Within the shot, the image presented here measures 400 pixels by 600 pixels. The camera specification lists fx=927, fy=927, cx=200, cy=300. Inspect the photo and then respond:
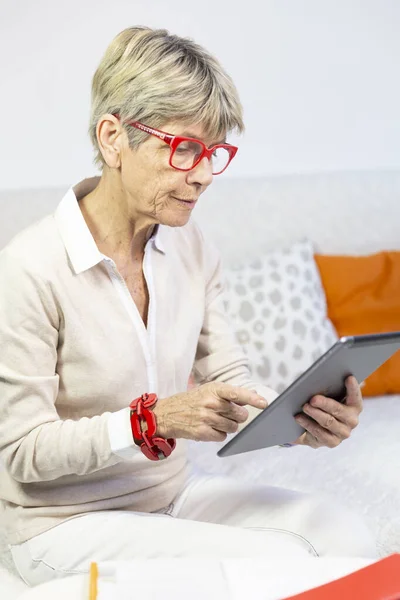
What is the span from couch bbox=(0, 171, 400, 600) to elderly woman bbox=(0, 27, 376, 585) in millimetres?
349

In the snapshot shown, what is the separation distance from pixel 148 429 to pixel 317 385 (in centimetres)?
26

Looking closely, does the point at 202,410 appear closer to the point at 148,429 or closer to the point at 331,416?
the point at 148,429

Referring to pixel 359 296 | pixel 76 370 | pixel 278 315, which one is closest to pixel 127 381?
pixel 76 370

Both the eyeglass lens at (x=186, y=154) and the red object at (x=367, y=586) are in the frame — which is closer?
the red object at (x=367, y=586)

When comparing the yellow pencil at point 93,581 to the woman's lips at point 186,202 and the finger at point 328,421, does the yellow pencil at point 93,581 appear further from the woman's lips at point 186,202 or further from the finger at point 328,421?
the woman's lips at point 186,202

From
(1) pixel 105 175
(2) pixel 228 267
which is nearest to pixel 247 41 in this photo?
(2) pixel 228 267

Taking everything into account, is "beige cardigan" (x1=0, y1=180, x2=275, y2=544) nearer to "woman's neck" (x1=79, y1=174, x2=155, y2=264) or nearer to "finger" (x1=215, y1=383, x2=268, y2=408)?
"woman's neck" (x1=79, y1=174, x2=155, y2=264)

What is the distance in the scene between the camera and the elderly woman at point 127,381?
55.4 inches

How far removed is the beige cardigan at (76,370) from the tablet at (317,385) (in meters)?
0.19

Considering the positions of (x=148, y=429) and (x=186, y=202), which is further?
(x=186, y=202)

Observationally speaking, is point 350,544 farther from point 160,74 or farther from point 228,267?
point 228,267

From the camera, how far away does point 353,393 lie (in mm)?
1472

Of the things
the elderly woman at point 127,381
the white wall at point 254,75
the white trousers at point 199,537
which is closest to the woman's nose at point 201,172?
the elderly woman at point 127,381

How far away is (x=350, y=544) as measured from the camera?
59.2 inches
